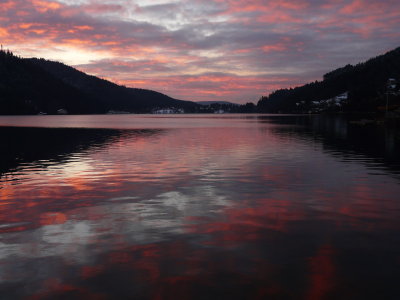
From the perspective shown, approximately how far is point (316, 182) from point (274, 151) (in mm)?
21312

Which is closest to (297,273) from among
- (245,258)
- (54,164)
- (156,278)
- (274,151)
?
(245,258)

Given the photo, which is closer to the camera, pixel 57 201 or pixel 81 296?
pixel 81 296

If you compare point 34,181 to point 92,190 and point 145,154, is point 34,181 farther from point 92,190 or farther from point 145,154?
point 145,154

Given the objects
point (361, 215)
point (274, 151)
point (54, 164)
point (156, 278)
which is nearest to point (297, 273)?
point (156, 278)

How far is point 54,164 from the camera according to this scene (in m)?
35.1

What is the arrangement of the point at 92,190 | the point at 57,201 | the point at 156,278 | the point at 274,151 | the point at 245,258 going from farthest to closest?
1. the point at 274,151
2. the point at 92,190
3. the point at 57,201
4. the point at 245,258
5. the point at 156,278

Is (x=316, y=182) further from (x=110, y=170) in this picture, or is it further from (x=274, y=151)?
(x=274, y=151)

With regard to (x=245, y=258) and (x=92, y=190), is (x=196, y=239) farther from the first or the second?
(x=92, y=190)

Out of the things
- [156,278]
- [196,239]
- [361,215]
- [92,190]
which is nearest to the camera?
[156,278]

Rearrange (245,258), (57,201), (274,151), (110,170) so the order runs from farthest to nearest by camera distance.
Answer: (274,151)
(110,170)
(57,201)
(245,258)


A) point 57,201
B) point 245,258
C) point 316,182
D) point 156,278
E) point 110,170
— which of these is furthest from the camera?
point 110,170

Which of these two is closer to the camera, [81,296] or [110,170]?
[81,296]

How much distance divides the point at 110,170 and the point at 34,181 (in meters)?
6.72

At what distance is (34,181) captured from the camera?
26.4 meters
